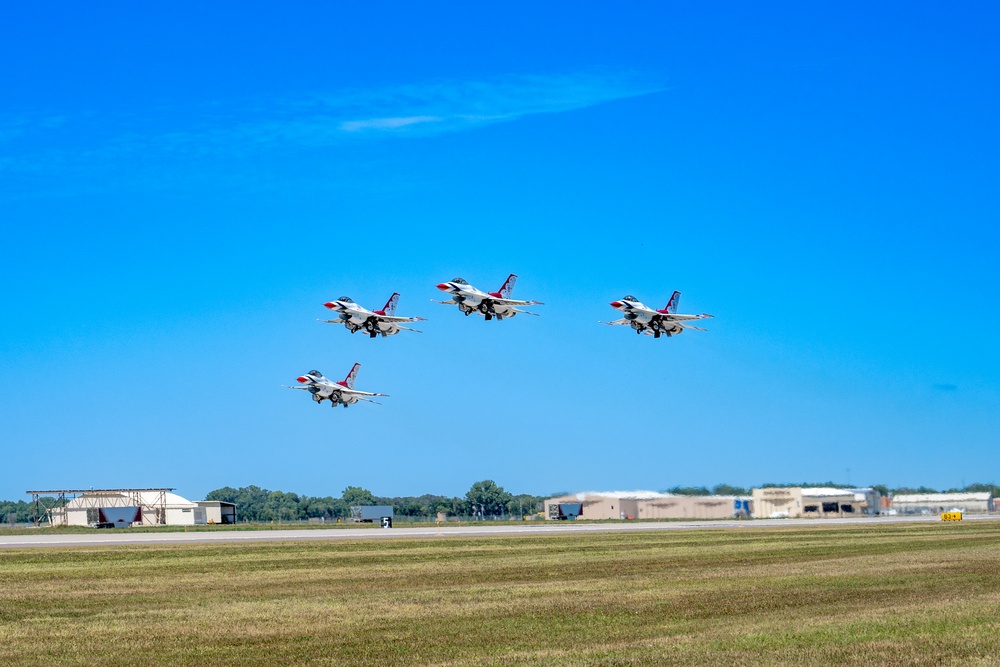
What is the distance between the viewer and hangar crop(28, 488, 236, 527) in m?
160

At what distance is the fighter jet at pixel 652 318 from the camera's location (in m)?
86.4

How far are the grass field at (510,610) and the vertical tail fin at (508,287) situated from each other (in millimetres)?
33052

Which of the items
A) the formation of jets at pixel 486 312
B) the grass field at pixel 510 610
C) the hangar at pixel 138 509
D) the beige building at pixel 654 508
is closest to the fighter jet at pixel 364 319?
the formation of jets at pixel 486 312

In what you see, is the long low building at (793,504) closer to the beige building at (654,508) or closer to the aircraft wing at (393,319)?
the beige building at (654,508)

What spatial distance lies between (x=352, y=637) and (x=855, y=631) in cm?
1135

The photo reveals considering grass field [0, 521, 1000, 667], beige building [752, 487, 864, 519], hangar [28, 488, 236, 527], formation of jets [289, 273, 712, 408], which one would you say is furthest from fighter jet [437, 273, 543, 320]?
beige building [752, 487, 864, 519]

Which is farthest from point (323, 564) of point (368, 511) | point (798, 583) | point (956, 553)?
point (368, 511)

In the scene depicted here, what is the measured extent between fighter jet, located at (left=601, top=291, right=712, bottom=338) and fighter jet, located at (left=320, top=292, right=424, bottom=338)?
16574 millimetres

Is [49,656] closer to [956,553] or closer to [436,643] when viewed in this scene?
[436,643]

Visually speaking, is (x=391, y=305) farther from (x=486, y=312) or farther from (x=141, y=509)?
(x=141, y=509)

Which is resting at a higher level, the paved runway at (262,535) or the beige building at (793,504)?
the paved runway at (262,535)

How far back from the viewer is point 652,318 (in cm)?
8750

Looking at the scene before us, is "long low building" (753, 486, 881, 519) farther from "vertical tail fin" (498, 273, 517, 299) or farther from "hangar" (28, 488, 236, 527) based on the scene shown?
"vertical tail fin" (498, 273, 517, 299)

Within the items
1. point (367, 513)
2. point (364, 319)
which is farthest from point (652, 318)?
point (367, 513)
